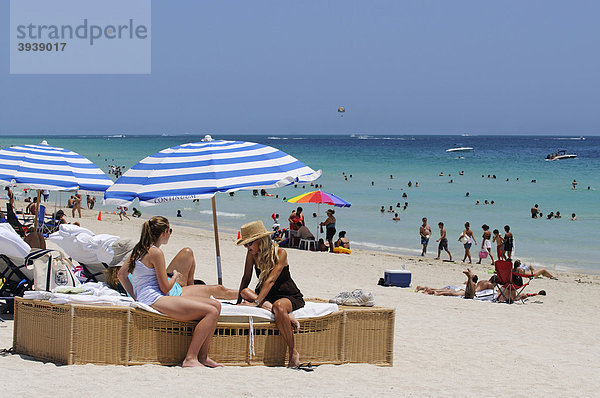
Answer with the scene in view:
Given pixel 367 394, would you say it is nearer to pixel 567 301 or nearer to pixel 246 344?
pixel 246 344

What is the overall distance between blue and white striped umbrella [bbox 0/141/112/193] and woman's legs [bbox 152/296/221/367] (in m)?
4.45

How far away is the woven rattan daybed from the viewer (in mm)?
5418

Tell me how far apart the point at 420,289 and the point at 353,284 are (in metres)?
1.20

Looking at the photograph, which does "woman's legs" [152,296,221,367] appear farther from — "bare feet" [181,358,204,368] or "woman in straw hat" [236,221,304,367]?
"woman in straw hat" [236,221,304,367]

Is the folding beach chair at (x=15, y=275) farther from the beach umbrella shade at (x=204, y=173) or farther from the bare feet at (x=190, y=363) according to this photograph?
the bare feet at (x=190, y=363)

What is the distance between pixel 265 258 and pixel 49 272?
2371 mm

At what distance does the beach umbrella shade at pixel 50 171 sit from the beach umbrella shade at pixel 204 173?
3211 millimetres

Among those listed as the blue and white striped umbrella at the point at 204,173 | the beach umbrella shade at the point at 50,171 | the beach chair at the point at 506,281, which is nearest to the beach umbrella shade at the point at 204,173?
the blue and white striped umbrella at the point at 204,173

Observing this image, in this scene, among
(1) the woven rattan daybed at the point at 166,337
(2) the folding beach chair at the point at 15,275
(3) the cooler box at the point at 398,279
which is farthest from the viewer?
(3) the cooler box at the point at 398,279

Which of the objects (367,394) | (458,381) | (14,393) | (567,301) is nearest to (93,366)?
(14,393)

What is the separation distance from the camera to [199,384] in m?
5.12

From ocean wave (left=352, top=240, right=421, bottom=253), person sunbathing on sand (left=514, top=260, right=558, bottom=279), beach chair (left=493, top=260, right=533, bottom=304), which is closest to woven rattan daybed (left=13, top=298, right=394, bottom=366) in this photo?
beach chair (left=493, top=260, right=533, bottom=304)

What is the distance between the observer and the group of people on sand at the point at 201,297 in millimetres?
5559

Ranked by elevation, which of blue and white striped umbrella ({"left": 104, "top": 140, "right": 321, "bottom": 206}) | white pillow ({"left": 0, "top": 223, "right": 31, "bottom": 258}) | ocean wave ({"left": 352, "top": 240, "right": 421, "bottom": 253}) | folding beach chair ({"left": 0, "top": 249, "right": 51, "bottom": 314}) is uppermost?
blue and white striped umbrella ({"left": 104, "top": 140, "right": 321, "bottom": 206})
